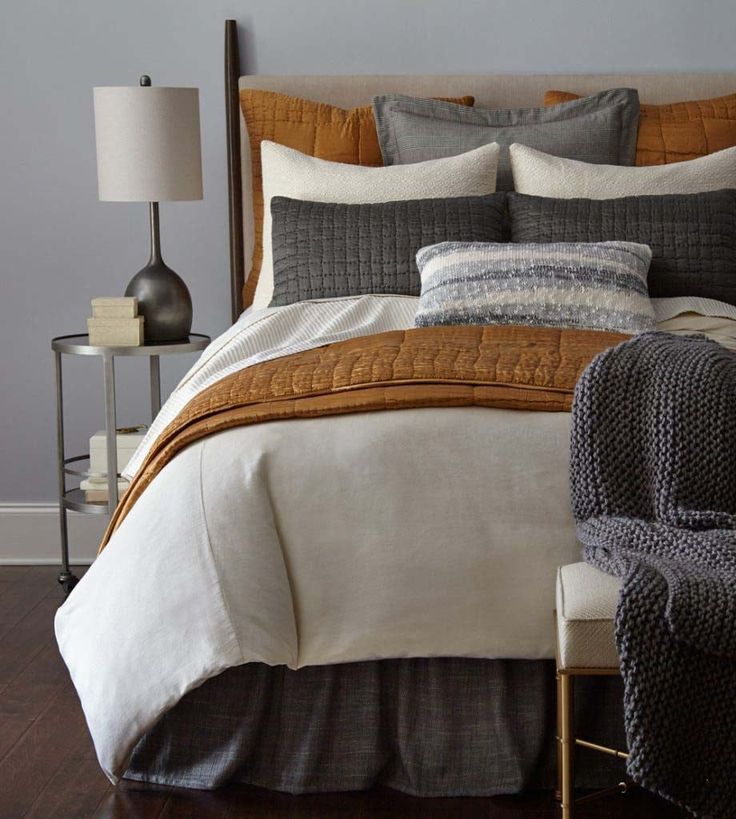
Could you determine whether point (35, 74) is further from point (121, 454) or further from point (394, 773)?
point (394, 773)

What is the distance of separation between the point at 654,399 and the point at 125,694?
99 cm

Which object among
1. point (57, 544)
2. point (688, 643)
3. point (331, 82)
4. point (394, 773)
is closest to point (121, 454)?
point (57, 544)

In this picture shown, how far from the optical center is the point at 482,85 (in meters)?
3.74

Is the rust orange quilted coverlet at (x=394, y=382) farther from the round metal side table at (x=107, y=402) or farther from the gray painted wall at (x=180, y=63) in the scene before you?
the gray painted wall at (x=180, y=63)

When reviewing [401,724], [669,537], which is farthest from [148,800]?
[669,537]

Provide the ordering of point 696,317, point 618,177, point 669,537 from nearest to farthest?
point 669,537 → point 696,317 → point 618,177

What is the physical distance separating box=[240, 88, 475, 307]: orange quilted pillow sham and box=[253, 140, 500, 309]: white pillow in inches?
5.8

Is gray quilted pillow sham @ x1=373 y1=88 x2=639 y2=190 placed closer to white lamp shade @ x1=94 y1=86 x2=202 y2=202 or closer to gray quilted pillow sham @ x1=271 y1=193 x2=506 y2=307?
gray quilted pillow sham @ x1=271 y1=193 x2=506 y2=307

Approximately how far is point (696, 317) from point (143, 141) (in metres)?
1.54

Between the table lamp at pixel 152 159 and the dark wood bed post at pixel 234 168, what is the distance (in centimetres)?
33

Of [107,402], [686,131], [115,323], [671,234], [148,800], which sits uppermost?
[686,131]

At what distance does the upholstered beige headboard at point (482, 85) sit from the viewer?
372cm

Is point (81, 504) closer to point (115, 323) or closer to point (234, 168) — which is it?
point (115, 323)

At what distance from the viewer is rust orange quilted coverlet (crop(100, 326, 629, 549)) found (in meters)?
2.10
